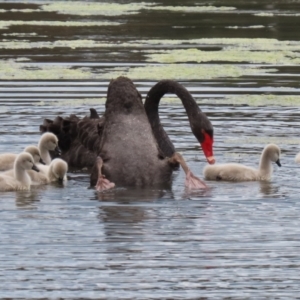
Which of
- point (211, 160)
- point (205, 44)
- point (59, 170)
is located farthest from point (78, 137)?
point (205, 44)

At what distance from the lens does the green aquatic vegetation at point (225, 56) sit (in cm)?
2089

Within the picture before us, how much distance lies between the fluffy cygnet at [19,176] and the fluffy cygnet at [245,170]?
1.71 m

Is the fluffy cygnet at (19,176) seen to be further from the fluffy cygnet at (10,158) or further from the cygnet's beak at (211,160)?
the cygnet's beak at (211,160)

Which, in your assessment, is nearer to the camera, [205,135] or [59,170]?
[59,170]

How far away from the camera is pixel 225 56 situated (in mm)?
21719

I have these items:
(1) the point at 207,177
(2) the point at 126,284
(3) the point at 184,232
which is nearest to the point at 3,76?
(1) the point at 207,177

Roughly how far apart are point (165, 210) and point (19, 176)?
1.65 m

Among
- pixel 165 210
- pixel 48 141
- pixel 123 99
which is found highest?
pixel 123 99

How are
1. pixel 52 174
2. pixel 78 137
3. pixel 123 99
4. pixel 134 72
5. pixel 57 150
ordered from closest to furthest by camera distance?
pixel 52 174, pixel 123 99, pixel 57 150, pixel 78 137, pixel 134 72

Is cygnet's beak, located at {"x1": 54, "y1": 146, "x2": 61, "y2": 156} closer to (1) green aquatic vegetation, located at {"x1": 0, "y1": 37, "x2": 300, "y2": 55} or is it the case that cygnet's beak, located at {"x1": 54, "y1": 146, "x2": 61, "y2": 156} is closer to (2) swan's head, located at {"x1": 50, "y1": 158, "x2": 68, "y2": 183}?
(2) swan's head, located at {"x1": 50, "y1": 158, "x2": 68, "y2": 183}

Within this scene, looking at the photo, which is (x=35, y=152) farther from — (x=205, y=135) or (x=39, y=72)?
(x=39, y=72)

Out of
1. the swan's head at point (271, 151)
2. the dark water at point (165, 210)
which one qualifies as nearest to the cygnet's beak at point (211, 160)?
the dark water at point (165, 210)

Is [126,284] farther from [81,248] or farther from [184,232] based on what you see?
[184,232]

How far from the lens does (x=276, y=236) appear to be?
875 cm
